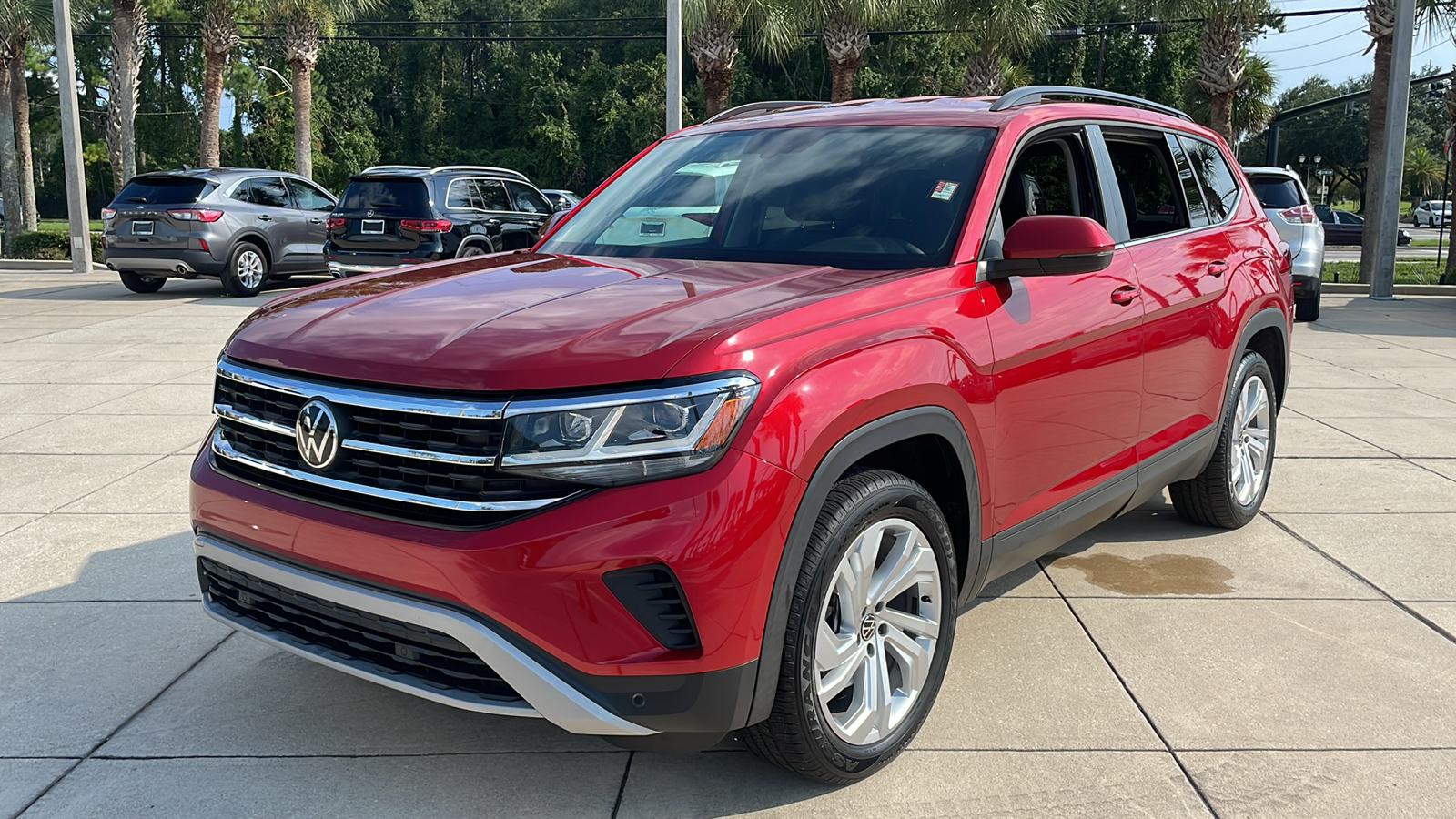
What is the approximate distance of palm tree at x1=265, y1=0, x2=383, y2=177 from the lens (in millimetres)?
28234

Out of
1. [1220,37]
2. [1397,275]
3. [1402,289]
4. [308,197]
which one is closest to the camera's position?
[308,197]

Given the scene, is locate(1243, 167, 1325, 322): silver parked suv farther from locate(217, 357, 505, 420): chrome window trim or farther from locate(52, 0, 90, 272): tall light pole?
locate(52, 0, 90, 272): tall light pole

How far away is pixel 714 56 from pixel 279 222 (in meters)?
11.3

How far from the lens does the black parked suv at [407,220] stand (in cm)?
1509

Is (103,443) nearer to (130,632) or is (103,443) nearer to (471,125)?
(130,632)

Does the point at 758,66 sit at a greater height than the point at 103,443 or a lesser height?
greater

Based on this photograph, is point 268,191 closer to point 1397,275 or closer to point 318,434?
point 318,434

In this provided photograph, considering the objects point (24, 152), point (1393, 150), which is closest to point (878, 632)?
point (1393, 150)

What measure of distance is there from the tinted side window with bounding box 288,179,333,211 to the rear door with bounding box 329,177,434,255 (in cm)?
285

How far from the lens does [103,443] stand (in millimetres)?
7227

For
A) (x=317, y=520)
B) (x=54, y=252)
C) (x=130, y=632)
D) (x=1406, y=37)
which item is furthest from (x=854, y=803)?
(x=54, y=252)

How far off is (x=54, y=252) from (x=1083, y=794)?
25245 mm

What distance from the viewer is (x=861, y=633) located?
3.12 metres

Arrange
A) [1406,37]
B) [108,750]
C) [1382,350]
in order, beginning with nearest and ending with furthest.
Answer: [108,750] → [1382,350] → [1406,37]
